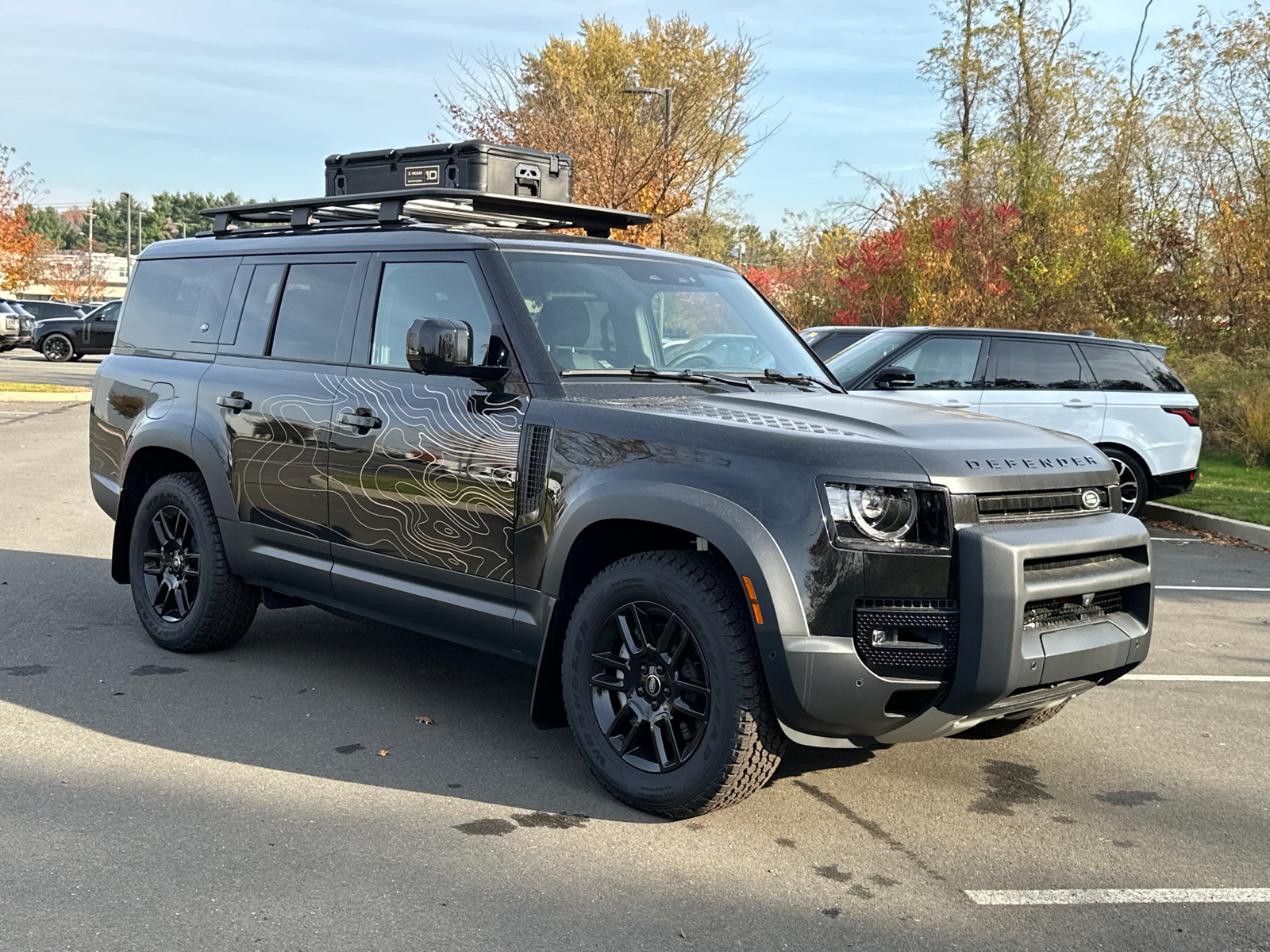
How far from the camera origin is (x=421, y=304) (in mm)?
5121

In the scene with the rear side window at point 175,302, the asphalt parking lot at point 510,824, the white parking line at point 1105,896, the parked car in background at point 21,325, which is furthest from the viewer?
the parked car in background at point 21,325

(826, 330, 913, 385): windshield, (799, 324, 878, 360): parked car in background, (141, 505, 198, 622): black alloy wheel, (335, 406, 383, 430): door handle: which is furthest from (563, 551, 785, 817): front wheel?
(799, 324, 878, 360): parked car in background

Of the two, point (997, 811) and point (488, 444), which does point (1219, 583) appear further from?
point (488, 444)

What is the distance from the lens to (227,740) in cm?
483

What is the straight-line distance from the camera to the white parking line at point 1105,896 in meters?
3.65

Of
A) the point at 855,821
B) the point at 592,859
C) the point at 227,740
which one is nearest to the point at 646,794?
the point at 592,859

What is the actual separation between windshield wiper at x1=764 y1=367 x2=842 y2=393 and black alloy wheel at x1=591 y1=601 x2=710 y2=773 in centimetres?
143

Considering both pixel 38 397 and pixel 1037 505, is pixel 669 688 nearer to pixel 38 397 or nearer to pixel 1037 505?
pixel 1037 505

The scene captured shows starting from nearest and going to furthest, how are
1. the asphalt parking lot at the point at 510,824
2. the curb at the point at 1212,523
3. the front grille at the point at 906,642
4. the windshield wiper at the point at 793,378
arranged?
the asphalt parking lot at the point at 510,824
the front grille at the point at 906,642
the windshield wiper at the point at 793,378
the curb at the point at 1212,523

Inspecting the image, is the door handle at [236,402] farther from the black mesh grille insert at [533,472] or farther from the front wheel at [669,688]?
the front wheel at [669,688]

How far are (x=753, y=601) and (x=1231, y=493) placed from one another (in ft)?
39.1

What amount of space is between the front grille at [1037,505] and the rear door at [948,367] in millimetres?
6881

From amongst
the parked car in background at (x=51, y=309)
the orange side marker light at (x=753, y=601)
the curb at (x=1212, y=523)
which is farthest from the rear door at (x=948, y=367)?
the parked car in background at (x=51, y=309)

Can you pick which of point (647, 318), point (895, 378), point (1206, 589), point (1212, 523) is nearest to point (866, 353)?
point (1206, 589)
